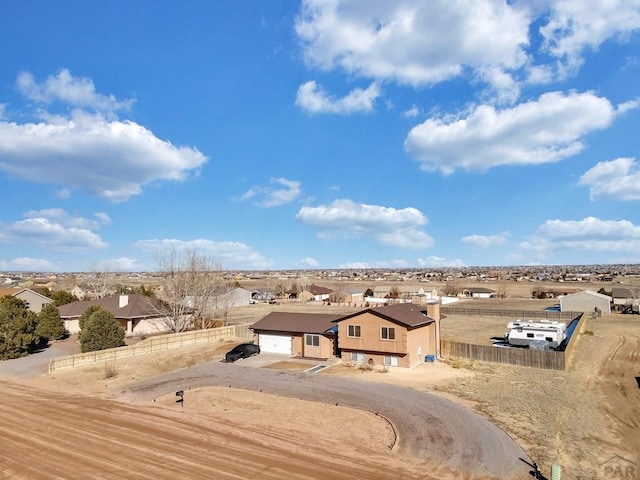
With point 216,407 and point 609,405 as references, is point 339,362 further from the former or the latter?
point 609,405

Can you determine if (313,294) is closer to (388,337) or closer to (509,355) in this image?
(388,337)

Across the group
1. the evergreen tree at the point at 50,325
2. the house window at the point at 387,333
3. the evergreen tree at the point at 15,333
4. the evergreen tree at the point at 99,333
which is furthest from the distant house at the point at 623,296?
the evergreen tree at the point at 15,333

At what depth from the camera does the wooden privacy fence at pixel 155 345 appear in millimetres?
38938

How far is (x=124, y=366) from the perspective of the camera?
132 feet

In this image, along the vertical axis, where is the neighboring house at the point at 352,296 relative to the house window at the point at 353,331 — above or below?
below

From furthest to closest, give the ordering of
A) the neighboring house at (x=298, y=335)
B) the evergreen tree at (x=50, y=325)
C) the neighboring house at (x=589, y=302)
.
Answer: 1. the neighboring house at (x=589, y=302)
2. the evergreen tree at (x=50, y=325)
3. the neighboring house at (x=298, y=335)

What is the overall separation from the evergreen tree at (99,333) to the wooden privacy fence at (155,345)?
78.3 inches

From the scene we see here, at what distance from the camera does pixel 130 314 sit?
58.8 metres

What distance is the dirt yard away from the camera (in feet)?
59.0

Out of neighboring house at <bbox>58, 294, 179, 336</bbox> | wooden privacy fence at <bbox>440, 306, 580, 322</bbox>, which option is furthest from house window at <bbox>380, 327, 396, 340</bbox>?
wooden privacy fence at <bbox>440, 306, 580, 322</bbox>

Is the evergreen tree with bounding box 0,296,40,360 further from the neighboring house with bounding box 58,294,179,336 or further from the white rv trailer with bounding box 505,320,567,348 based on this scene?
the white rv trailer with bounding box 505,320,567,348

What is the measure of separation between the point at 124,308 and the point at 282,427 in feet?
153

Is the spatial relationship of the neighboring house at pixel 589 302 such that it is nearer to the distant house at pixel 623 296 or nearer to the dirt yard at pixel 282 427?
the distant house at pixel 623 296

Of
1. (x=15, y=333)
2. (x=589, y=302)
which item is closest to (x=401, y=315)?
(x=15, y=333)
